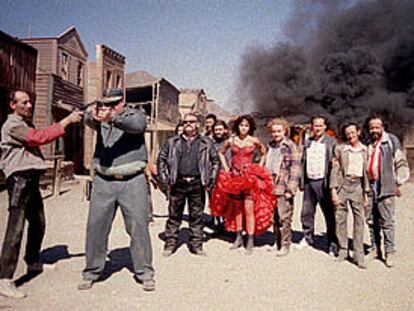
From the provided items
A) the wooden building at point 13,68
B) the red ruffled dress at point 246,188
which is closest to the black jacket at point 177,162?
the red ruffled dress at point 246,188

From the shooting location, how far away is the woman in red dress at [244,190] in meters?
5.06

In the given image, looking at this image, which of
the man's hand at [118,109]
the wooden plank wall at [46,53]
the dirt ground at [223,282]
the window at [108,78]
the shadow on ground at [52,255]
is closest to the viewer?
the dirt ground at [223,282]

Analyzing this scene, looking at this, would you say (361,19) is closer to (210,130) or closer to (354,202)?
(210,130)

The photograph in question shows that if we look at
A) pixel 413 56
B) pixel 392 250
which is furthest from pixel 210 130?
pixel 413 56

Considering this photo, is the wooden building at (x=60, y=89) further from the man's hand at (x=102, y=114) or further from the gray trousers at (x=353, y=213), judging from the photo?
the gray trousers at (x=353, y=213)

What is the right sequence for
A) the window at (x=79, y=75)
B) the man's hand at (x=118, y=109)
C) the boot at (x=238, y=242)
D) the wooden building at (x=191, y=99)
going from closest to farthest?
the man's hand at (x=118, y=109) < the boot at (x=238, y=242) < the window at (x=79, y=75) < the wooden building at (x=191, y=99)

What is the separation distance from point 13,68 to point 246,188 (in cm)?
1129

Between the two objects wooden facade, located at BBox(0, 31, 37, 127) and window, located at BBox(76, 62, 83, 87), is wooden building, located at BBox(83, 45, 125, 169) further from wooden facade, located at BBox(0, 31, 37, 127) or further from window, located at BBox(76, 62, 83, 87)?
wooden facade, located at BBox(0, 31, 37, 127)

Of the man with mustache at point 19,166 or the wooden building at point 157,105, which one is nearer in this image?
the man with mustache at point 19,166

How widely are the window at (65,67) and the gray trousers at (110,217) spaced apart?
21.2 metres

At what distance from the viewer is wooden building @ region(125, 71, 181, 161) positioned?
19.9 meters

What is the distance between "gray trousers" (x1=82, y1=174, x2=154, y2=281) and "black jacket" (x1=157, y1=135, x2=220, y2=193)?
3.81 ft

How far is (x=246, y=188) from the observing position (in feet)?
16.4

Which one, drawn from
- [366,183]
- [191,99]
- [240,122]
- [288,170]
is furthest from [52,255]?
[191,99]
